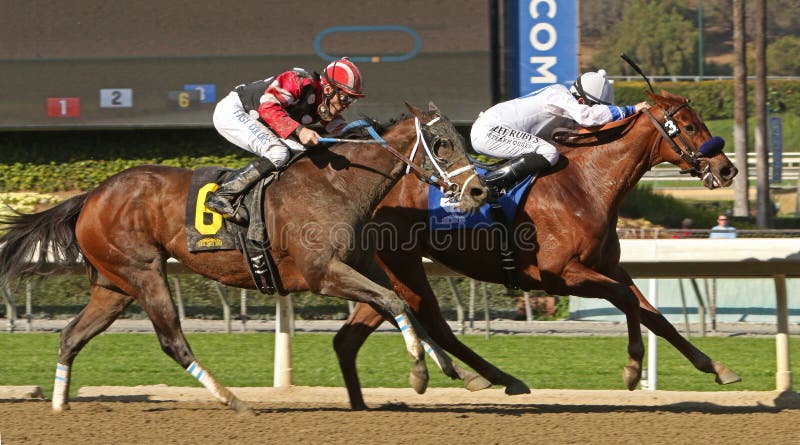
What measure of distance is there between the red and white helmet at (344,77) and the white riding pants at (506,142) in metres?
0.87

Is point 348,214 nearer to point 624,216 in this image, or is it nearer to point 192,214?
point 192,214

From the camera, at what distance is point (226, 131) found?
242 inches

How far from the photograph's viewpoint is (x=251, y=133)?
235 inches

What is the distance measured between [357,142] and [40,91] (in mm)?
10268

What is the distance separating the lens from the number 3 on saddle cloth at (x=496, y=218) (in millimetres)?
6148

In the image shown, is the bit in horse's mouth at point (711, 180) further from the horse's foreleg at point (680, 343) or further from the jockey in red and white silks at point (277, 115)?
the jockey in red and white silks at point (277, 115)

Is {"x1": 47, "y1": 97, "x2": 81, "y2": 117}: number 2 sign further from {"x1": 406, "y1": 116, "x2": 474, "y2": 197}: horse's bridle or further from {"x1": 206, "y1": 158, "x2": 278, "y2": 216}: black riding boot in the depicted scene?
{"x1": 406, "y1": 116, "x2": 474, "y2": 197}: horse's bridle

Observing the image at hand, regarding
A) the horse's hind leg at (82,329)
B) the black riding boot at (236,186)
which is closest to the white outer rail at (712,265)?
the horse's hind leg at (82,329)

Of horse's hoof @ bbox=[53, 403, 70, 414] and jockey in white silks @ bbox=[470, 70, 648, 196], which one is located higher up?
jockey in white silks @ bbox=[470, 70, 648, 196]

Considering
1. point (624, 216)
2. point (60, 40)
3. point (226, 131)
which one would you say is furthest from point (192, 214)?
point (624, 216)

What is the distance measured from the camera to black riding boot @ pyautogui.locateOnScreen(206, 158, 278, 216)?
586 centimetres

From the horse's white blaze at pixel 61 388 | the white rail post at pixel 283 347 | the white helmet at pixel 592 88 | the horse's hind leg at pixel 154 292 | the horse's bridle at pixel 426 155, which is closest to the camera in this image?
the horse's bridle at pixel 426 155

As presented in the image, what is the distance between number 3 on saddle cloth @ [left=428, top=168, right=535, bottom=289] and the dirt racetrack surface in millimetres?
816

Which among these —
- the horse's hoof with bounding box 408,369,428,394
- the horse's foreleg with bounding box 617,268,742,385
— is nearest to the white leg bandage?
the horse's hoof with bounding box 408,369,428,394
